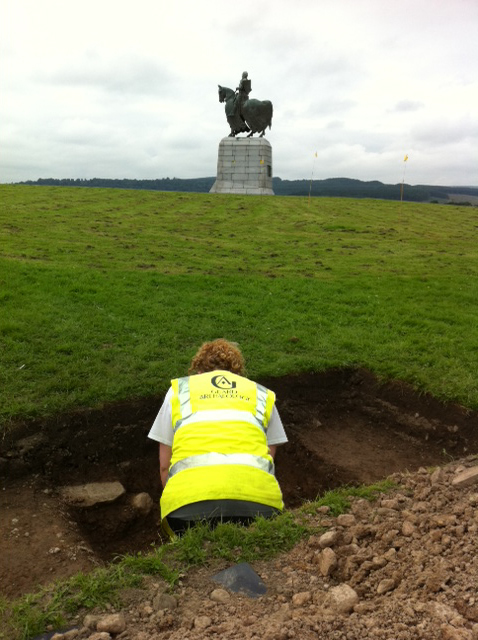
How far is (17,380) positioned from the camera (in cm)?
714

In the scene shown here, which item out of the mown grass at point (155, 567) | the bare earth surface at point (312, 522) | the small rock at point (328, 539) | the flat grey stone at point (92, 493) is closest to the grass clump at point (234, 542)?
the mown grass at point (155, 567)

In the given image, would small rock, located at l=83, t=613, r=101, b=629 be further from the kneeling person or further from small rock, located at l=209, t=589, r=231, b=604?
the kneeling person

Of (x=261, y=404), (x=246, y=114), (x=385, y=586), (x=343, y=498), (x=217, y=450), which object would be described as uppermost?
(x=246, y=114)

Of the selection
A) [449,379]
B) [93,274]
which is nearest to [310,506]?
[449,379]

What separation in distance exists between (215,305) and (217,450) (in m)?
7.30

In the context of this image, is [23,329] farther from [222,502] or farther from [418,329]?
[418,329]

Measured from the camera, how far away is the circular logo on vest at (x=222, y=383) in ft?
13.3

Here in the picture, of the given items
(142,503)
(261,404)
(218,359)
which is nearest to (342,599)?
(261,404)

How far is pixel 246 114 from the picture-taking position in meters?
39.2

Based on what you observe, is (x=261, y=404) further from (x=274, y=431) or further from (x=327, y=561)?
(x=327, y=561)

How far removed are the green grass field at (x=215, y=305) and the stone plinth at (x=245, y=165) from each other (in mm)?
19071

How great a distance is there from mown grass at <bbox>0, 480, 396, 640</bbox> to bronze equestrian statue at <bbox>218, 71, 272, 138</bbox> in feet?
127

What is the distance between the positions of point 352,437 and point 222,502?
4168 millimetres

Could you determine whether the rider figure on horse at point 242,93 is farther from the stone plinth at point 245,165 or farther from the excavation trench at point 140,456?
the excavation trench at point 140,456
